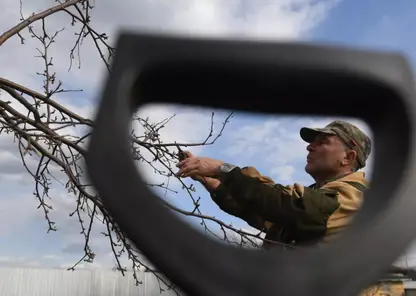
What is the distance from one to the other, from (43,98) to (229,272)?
296 centimetres

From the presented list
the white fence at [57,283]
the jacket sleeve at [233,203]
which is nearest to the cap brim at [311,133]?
the jacket sleeve at [233,203]

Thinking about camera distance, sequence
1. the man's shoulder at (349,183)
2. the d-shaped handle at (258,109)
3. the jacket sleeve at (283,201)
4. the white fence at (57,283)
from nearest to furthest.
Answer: the d-shaped handle at (258,109), the jacket sleeve at (283,201), the man's shoulder at (349,183), the white fence at (57,283)

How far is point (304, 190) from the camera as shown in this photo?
141 cm

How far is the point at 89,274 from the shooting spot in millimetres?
6312

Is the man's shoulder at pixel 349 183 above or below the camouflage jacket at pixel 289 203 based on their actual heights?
above

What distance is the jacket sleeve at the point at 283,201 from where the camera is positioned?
127cm

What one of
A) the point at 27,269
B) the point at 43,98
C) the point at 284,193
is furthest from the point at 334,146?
the point at 27,269

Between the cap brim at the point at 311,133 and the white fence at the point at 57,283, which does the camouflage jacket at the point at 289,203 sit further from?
the white fence at the point at 57,283

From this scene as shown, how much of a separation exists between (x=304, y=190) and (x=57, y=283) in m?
6.67

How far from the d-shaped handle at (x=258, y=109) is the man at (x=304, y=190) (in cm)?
76

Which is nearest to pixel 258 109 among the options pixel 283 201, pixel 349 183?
pixel 283 201

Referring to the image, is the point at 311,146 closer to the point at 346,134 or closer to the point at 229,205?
the point at 346,134

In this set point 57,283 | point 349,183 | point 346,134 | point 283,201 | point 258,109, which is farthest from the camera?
point 57,283

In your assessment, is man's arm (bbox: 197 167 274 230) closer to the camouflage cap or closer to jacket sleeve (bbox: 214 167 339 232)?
jacket sleeve (bbox: 214 167 339 232)
